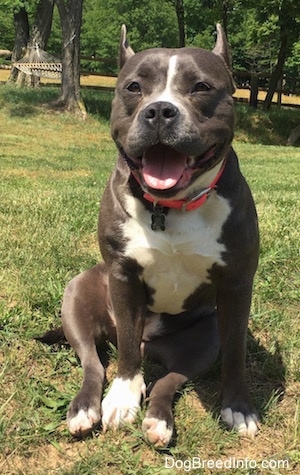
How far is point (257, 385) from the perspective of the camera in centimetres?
285

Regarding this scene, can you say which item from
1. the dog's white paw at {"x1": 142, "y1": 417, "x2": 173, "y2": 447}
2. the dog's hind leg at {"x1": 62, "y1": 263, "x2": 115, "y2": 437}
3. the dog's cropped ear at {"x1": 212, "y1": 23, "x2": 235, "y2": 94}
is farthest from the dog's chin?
the dog's white paw at {"x1": 142, "y1": 417, "x2": 173, "y2": 447}

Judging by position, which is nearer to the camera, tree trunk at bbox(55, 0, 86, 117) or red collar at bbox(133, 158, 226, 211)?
red collar at bbox(133, 158, 226, 211)

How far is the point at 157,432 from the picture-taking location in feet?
7.71

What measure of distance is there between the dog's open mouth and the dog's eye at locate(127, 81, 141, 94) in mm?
308

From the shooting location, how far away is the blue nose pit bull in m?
2.31

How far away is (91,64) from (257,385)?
43.9 metres

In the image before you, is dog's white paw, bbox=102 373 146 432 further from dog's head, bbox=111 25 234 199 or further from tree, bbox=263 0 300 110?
tree, bbox=263 0 300 110

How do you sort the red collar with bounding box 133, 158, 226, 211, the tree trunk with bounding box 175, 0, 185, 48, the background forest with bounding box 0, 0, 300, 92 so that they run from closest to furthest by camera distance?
the red collar with bounding box 133, 158, 226, 211
the background forest with bounding box 0, 0, 300, 92
the tree trunk with bounding box 175, 0, 185, 48

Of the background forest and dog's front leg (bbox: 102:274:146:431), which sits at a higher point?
dog's front leg (bbox: 102:274:146:431)

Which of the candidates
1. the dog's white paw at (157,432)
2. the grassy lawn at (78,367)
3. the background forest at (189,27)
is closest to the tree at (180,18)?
the background forest at (189,27)

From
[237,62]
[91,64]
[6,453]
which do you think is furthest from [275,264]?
[91,64]

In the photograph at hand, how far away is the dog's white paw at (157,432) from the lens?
2346 millimetres

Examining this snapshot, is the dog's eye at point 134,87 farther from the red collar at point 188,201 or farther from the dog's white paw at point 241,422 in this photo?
the dog's white paw at point 241,422

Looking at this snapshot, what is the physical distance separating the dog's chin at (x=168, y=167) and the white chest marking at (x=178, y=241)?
191 mm
